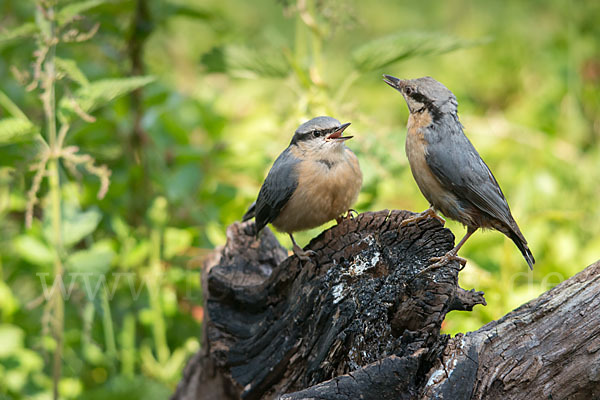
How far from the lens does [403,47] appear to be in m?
2.92

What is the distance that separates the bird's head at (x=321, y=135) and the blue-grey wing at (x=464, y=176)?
1.49 feet

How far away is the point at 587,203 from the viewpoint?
14.4 feet

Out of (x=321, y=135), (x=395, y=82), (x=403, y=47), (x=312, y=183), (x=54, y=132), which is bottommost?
(x=54, y=132)

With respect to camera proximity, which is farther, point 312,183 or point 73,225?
point 73,225

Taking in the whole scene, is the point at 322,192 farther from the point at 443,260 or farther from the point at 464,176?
the point at 443,260

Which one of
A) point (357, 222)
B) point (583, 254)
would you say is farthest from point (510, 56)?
point (357, 222)

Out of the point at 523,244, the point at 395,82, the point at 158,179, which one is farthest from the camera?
the point at 158,179

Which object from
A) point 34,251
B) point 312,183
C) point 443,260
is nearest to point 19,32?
point 34,251

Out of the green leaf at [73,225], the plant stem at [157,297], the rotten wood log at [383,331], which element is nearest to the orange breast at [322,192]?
the rotten wood log at [383,331]

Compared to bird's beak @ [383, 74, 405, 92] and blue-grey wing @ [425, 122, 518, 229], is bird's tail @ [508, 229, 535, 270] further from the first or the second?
bird's beak @ [383, 74, 405, 92]

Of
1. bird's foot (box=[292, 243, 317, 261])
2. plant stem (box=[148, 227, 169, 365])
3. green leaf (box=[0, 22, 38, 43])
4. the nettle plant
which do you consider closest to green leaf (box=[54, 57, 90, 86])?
the nettle plant

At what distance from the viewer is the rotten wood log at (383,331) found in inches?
68.5

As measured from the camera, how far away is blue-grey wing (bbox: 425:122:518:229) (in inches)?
85.4

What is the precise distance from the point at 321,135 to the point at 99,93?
2.90 feet
